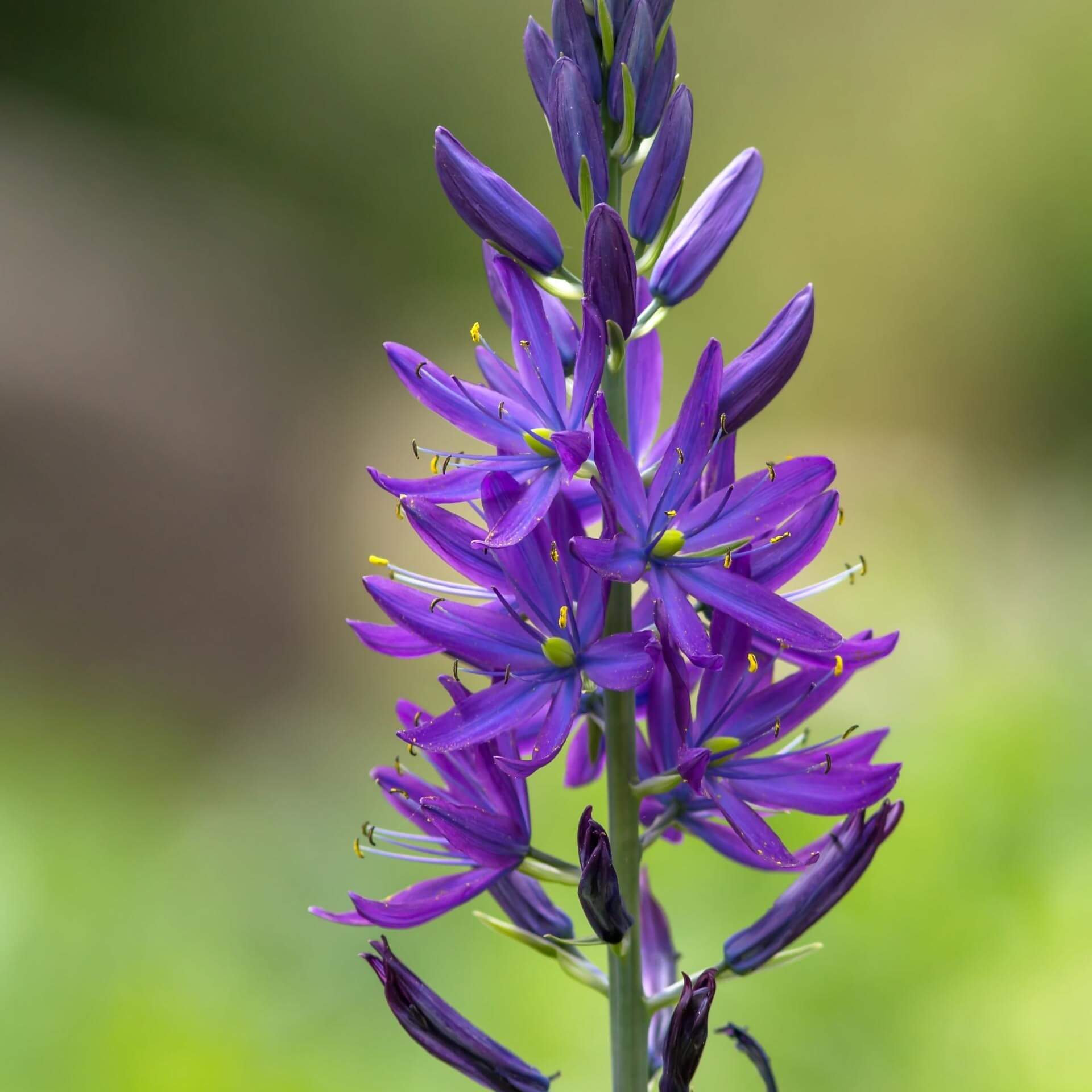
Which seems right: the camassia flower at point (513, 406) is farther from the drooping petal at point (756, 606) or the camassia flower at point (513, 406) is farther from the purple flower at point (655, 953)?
the purple flower at point (655, 953)

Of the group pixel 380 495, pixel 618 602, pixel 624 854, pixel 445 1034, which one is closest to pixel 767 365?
pixel 618 602

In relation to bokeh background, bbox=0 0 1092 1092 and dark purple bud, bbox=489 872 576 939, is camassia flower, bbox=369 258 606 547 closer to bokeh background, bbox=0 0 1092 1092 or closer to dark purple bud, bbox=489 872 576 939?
dark purple bud, bbox=489 872 576 939

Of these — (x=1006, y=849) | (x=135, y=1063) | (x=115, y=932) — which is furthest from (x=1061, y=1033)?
(x=115, y=932)

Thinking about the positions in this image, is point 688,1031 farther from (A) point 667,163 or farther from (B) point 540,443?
(A) point 667,163

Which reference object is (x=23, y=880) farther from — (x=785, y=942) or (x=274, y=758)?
(x=785, y=942)

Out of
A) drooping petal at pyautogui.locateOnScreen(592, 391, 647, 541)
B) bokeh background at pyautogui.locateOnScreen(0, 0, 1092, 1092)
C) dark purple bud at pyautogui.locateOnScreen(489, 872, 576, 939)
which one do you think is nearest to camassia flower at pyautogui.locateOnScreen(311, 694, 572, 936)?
dark purple bud at pyautogui.locateOnScreen(489, 872, 576, 939)
